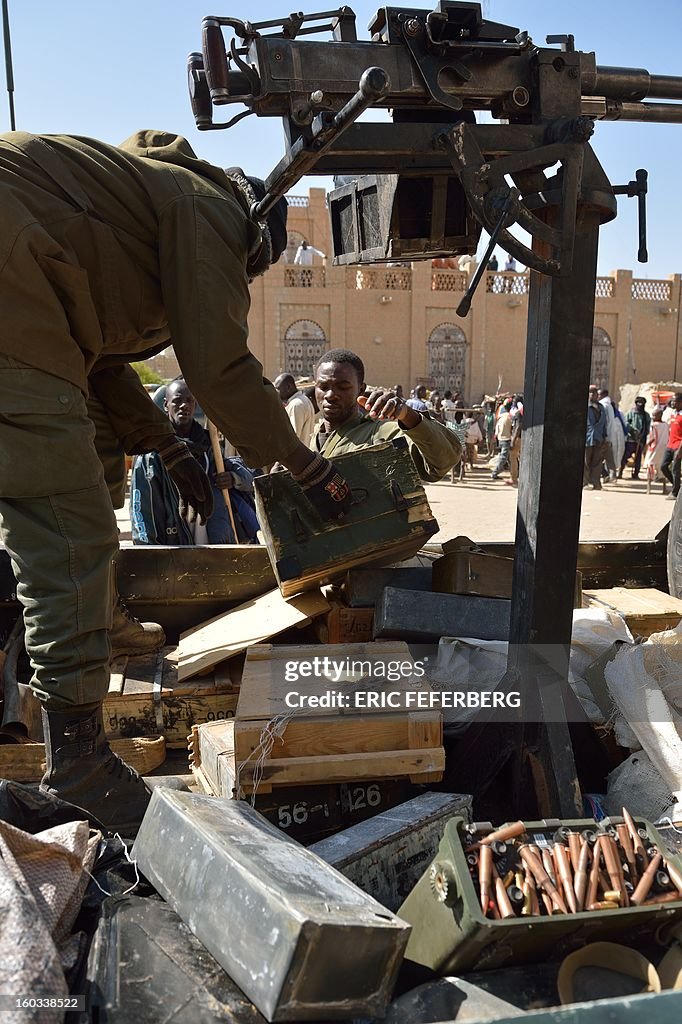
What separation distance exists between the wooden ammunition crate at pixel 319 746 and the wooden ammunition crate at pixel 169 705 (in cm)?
79

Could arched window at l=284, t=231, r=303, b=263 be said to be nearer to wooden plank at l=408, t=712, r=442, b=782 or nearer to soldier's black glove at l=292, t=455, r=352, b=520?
soldier's black glove at l=292, t=455, r=352, b=520

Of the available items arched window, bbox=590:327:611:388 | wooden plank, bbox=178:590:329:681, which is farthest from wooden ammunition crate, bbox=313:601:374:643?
arched window, bbox=590:327:611:388

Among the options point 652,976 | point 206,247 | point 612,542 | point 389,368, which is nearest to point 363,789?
point 652,976

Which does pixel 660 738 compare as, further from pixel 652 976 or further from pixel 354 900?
pixel 354 900

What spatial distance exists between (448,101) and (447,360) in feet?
120

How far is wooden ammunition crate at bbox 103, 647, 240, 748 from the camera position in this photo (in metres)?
3.55

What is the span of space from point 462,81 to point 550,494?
1.28 m

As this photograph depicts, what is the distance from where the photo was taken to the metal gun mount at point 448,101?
242 centimetres

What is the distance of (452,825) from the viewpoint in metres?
1.96

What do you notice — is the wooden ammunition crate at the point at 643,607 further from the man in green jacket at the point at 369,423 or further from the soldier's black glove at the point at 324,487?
the soldier's black glove at the point at 324,487

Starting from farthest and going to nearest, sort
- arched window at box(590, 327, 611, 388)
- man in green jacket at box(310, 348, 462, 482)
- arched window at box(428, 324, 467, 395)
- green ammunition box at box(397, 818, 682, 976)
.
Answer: arched window at box(590, 327, 611, 388)
arched window at box(428, 324, 467, 395)
man in green jacket at box(310, 348, 462, 482)
green ammunition box at box(397, 818, 682, 976)

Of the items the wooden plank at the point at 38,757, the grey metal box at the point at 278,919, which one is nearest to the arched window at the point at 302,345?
the wooden plank at the point at 38,757

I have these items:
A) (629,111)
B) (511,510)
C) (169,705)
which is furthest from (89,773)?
(511,510)

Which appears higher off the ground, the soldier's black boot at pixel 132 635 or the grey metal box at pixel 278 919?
the grey metal box at pixel 278 919
